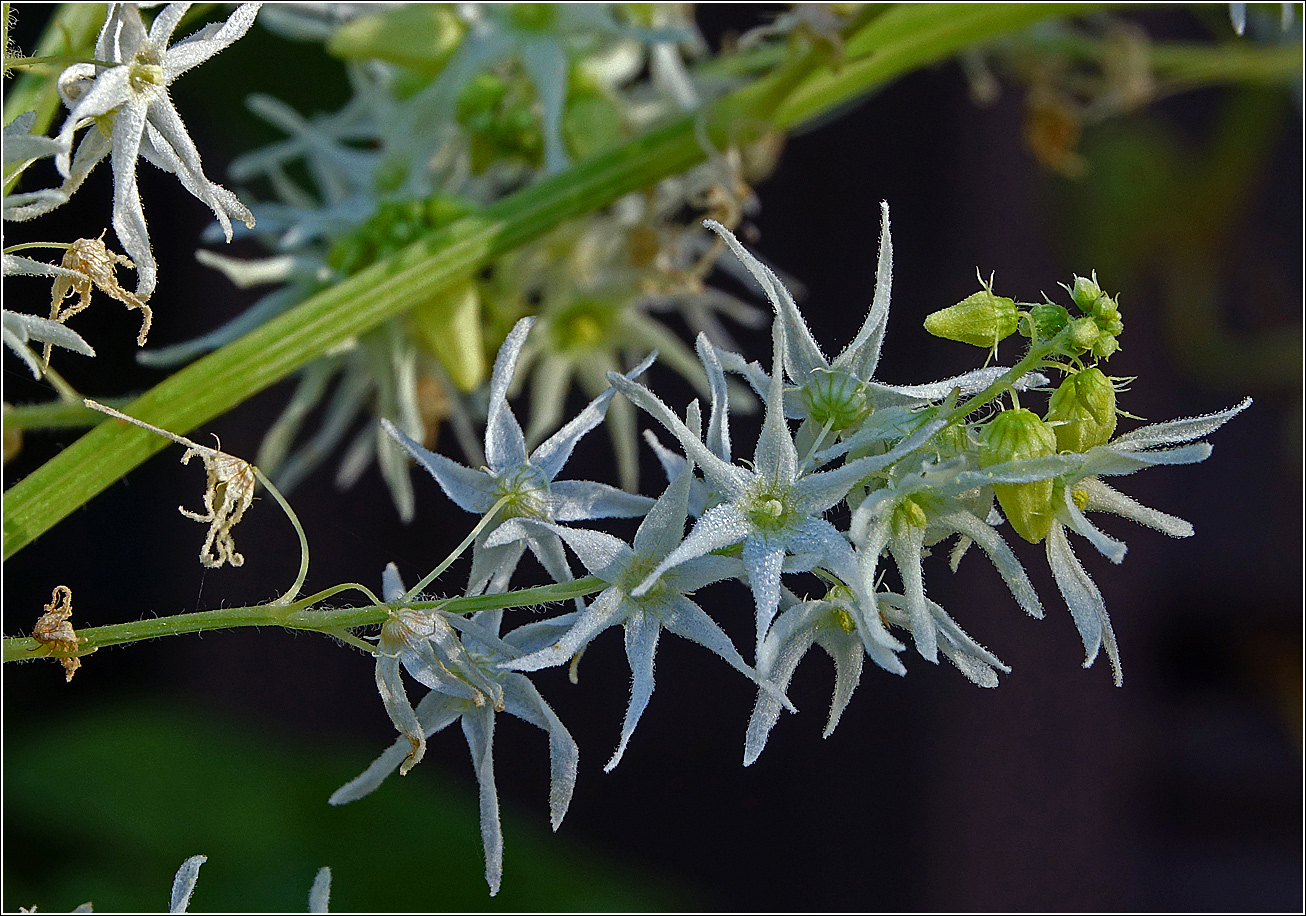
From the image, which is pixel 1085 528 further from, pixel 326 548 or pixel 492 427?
pixel 326 548

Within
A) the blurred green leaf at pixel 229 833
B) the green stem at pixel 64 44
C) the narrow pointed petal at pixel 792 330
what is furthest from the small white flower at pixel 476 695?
the blurred green leaf at pixel 229 833

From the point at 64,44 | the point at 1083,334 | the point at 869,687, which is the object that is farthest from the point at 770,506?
the point at 869,687

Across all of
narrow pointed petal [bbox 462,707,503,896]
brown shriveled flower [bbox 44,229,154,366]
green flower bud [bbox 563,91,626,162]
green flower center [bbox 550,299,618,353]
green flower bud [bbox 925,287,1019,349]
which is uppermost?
green flower bud [bbox 563,91,626,162]

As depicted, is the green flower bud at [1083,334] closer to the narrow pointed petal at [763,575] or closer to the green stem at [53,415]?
the narrow pointed petal at [763,575]

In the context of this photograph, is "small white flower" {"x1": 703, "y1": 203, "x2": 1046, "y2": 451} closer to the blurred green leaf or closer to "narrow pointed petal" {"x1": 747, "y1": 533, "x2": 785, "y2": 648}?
"narrow pointed petal" {"x1": 747, "y1": 533, "x2": 785, "y2": 648}

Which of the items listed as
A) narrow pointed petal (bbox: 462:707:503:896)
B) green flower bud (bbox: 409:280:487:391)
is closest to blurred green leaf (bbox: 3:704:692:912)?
green flower bud (bbox: 409:280:487:391)

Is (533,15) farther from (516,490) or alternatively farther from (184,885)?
(184,885)

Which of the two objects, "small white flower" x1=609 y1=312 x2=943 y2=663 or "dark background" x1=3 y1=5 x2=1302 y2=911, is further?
"dark background" x1=3 y1=5 x2=1302 y2=911
